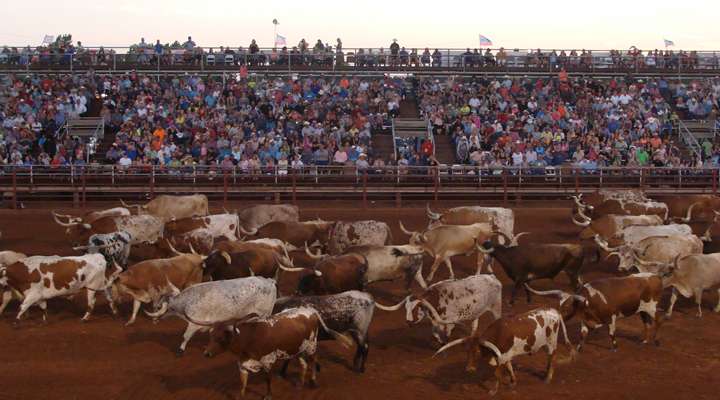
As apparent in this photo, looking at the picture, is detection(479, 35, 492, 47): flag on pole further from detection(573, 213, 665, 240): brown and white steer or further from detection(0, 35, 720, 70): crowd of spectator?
detection(573, 213, 665, 240): brown and white steer

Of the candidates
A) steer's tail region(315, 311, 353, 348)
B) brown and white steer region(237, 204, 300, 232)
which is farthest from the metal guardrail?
steer's tail region(315, 311, 353, 348)

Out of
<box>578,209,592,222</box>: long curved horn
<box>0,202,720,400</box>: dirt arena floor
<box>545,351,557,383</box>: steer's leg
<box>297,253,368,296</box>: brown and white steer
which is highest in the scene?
<box>578,209,592,222</box>: long curved horn

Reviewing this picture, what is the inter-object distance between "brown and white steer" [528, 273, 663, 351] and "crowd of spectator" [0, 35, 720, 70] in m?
22.7

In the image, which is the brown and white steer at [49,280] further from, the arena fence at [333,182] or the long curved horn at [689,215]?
the long curved horn at [689,215]

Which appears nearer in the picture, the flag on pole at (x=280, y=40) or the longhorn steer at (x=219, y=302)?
the longhorn steer at (x=219, y=302)

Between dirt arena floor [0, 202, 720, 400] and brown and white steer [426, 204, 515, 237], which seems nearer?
dirt arena floor [0, 202, 720, 400]

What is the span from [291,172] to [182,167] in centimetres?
319

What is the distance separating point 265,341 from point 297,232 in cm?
628

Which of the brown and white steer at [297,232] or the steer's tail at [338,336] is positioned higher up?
the brown and white steer at [297,232]

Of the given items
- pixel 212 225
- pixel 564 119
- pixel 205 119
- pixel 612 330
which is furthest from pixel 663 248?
pixel 205 119

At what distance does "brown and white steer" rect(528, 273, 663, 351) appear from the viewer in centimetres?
1143

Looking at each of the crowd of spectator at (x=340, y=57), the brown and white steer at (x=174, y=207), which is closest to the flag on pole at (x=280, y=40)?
the crowd of spectator at (x=340, y=57)

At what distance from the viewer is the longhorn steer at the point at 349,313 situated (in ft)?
35.3

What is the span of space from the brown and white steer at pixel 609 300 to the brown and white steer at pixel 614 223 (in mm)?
4789
